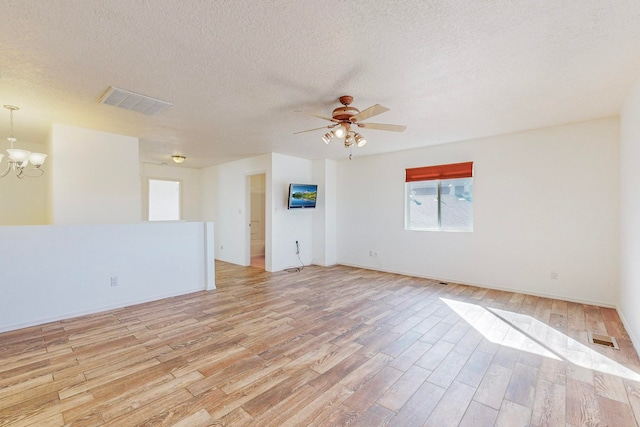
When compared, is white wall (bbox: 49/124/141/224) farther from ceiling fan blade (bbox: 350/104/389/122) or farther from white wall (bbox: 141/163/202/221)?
ceiling fan blade (bbox: 350/104/389/122)

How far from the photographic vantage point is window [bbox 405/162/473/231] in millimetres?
4980

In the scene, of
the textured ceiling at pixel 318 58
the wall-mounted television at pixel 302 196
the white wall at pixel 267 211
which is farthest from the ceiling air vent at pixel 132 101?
the wall-mounted television at pixel 302 196

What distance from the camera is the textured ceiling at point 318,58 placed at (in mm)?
1761

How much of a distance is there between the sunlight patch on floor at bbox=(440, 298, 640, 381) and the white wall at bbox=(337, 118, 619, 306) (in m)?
1.22

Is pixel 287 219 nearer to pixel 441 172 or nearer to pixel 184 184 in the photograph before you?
pixel 441 172

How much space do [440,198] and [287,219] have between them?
10.6 ft

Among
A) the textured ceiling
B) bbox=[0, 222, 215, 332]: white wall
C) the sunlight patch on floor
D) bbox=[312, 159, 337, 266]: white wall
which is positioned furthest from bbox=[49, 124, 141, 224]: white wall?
the sunlight patch on floor

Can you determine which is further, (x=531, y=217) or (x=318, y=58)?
(x=531, y=217)

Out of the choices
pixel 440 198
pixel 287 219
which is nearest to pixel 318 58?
pixel 440 198

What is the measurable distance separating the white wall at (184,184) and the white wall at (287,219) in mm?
3307

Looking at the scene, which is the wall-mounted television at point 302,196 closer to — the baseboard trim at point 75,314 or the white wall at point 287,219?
the white wall at point 287,219

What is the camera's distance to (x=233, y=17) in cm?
181

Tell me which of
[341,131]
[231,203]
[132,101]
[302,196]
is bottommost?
[231,203]

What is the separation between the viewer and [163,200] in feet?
25.1
